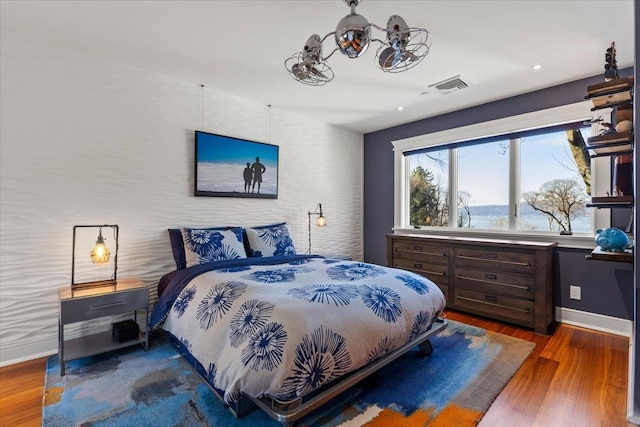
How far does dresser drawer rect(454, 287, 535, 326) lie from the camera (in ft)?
9.60

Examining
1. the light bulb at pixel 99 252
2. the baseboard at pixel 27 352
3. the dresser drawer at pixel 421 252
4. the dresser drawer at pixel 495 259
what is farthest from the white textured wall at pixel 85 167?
the dresser drawer at pixel 495 259

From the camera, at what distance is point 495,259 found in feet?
10.2

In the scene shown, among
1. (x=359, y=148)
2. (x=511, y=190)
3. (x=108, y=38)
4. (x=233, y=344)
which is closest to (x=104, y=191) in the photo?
(x=108, y=38)

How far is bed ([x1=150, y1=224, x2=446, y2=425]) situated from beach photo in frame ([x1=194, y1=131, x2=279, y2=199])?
41.1 inches

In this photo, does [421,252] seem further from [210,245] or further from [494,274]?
[210,245]

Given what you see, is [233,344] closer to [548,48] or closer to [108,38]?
[108,38]

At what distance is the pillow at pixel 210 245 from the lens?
9.14 feet

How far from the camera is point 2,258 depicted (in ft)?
7.38

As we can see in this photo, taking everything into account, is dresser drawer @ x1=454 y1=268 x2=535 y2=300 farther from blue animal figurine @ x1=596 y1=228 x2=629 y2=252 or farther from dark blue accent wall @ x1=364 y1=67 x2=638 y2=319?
blue animal figurine @ x1=596 y1=228 x2=629 y2=252

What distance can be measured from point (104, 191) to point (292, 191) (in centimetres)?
212

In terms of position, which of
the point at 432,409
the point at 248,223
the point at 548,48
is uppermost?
the point at 548,48

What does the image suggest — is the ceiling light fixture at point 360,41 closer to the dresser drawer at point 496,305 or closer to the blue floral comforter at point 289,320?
the blue floral comforter at point 289,320

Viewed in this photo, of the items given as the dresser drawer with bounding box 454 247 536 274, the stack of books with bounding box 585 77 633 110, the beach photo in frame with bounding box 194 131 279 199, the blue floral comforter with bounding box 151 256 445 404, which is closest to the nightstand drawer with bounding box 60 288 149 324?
the blue floral comforter with bounding box 151 256 445 404

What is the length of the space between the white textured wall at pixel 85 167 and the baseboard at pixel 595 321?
3444 mm
